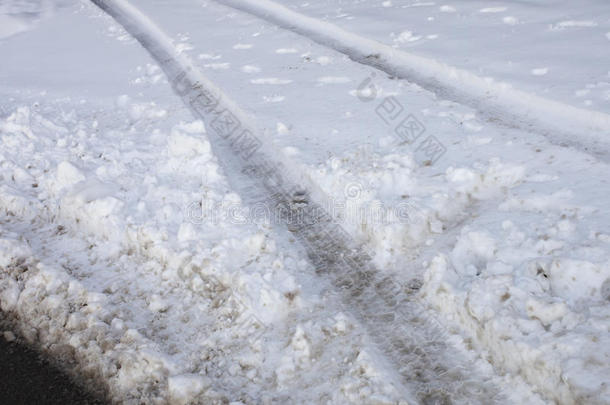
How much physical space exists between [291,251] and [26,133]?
3.17 m

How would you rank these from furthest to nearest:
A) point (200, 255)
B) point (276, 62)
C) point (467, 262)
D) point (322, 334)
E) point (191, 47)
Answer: point (191, 47) < point (276, 62) < point (200, 255) < point (467, 262) < point (322, 334)

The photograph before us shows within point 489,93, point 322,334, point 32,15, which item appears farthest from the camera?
point 32,15

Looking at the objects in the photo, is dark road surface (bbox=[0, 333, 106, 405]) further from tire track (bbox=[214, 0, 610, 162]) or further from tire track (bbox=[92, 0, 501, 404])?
tire track (bbox=[214, 0, 610, 162])

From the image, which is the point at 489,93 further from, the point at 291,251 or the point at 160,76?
the point at 160,76

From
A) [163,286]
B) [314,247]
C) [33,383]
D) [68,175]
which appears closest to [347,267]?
[314,247]

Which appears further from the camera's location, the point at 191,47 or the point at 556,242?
the point at 191,47

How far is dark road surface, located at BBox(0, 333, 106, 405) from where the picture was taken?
253cm

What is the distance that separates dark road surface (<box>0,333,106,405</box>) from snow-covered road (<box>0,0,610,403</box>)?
96mm

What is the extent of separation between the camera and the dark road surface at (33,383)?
8.30 feet

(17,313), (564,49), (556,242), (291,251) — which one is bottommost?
(17,313)

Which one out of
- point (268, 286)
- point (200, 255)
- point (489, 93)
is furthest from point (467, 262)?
point (489, 93)

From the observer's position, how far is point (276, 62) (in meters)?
6.21

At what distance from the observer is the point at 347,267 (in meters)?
3.10

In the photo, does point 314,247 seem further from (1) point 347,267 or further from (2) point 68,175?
(2) point 68,175
